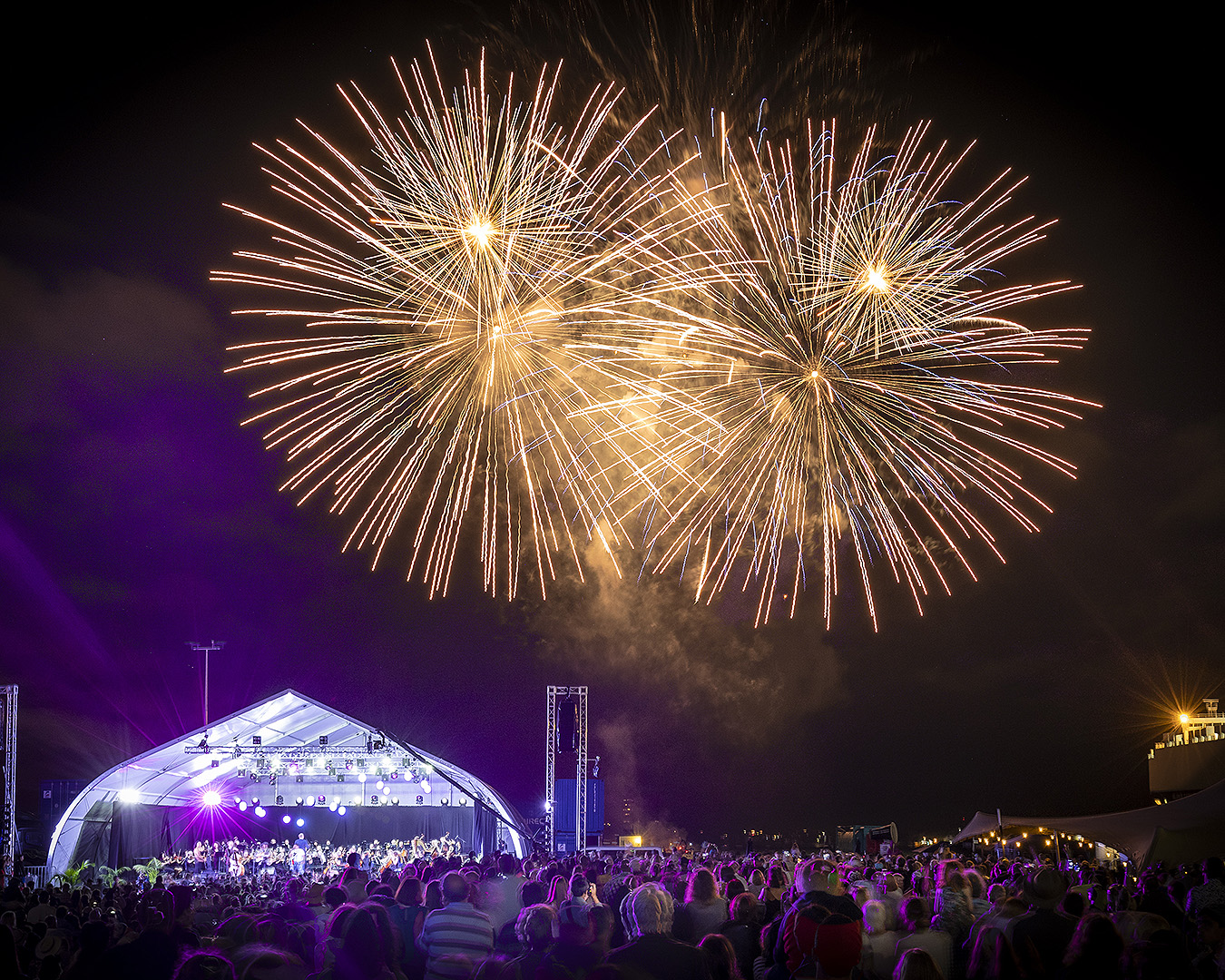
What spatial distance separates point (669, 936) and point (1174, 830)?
15.2 m

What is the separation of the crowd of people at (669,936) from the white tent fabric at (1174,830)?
7.85 meters

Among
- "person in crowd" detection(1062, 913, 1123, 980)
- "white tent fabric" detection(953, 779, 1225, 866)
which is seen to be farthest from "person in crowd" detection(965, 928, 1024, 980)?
"white tent fabric" detection(953, 779, 1225, 866)

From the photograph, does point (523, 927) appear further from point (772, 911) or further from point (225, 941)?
point (772, 911)

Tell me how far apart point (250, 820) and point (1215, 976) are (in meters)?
31.9

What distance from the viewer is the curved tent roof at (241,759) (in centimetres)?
2495

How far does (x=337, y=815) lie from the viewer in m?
34.5

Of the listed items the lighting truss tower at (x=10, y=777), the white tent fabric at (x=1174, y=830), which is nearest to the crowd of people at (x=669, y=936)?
the white tent fabric at (x=1174, y=830)

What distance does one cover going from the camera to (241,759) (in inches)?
1125

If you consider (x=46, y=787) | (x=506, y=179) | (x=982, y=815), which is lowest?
(x=982, y=815)

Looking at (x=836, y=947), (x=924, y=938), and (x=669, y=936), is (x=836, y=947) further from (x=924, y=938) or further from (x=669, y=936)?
(x=924, y=938)

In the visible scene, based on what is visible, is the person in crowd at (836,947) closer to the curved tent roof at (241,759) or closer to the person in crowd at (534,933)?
the person in crowd at (534,933)

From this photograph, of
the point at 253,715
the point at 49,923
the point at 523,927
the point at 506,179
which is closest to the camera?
the point at 523,927

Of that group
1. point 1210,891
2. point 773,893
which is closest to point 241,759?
point 773,893

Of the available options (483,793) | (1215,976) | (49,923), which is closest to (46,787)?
(483,793)
